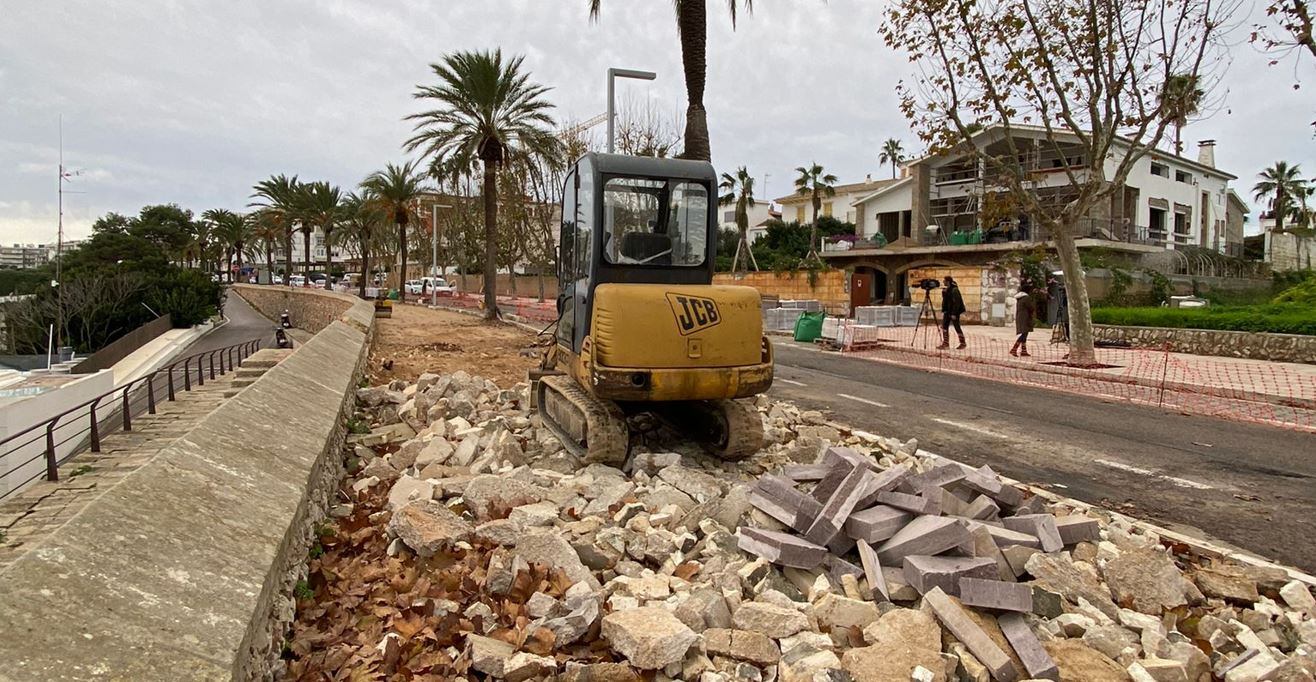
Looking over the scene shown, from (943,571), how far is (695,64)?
13860 mm

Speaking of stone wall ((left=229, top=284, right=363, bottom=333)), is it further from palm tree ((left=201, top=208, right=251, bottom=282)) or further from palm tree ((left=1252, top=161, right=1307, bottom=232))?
palm tree ((left=1252, top=161, right=1307, bottom=232))

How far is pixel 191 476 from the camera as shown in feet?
11.0

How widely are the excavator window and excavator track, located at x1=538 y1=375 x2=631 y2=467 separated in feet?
4.32

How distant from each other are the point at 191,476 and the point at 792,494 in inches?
132

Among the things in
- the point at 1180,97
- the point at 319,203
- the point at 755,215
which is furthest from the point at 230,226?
the point at 1180,97

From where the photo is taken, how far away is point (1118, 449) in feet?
28.6

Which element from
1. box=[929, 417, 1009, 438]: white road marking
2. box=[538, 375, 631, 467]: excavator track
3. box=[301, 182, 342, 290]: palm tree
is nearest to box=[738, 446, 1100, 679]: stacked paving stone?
box=[538, 375, 631, 467]: excavator track

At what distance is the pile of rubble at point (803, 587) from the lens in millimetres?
3555

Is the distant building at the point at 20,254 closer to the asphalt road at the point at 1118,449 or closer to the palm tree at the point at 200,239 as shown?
the palm tree at the point at 200,239

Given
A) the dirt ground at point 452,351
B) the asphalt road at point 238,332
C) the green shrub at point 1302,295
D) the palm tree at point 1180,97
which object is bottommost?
the asphalt road at point 238,332

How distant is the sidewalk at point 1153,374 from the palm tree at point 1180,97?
Answer: 505 cm

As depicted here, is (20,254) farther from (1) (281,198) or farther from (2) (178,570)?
(2) (178,570)

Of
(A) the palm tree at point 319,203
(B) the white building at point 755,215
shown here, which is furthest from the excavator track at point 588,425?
(B) the white building at point 755,215

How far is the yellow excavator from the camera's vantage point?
20.7 ft
